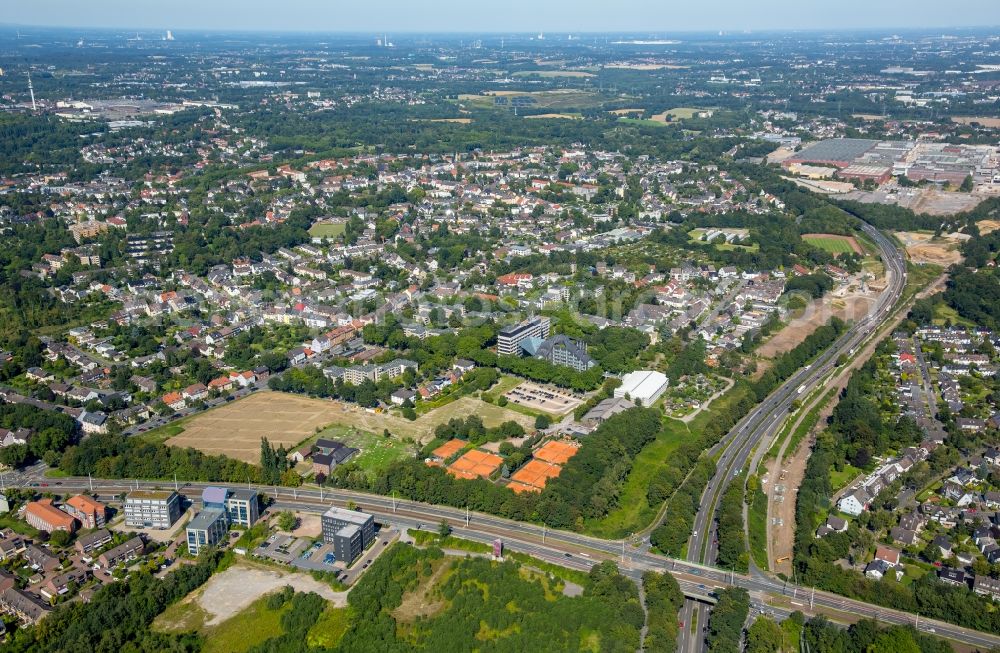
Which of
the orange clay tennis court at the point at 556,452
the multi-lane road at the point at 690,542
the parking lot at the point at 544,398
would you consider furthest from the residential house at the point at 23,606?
the parking lot at the point at 544,398

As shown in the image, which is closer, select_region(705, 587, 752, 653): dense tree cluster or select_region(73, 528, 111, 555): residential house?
select_region(705, 587, 752, 653): dense tree cluster

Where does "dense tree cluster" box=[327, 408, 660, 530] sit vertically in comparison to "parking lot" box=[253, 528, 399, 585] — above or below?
above

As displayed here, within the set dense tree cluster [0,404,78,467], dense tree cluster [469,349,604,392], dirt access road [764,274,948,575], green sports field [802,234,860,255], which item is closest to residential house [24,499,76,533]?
dense tree cluster [0,404,78,467]

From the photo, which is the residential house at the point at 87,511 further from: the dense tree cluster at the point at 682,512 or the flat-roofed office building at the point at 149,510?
the dense tree cluster at the point at 682,512

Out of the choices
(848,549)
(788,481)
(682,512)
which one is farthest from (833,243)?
(682,512)

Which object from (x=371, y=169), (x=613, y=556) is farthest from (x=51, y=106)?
(x=613, y=556)

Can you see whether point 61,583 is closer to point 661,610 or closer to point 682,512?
point 661,610

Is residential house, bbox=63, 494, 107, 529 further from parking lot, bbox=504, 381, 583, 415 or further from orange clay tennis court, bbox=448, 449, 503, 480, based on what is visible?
parking lot, bbox=504, 381, 583, 415
